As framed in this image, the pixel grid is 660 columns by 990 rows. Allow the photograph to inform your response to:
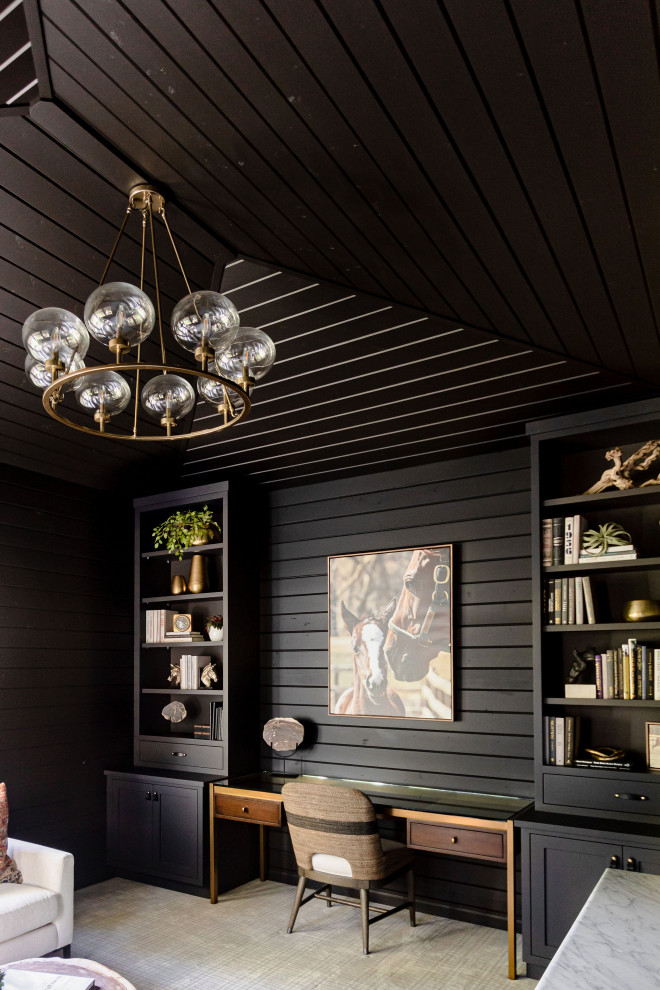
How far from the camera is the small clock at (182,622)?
4848 millimetres

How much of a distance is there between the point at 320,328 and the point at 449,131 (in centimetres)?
146

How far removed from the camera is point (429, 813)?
3.56 metres

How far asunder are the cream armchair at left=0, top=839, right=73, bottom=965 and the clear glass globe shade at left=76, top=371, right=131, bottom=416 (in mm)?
2270

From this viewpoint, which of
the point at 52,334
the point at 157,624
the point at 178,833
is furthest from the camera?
the point at 157,624

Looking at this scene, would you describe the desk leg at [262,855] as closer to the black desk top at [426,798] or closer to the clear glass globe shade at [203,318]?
the black desk top at [426,798]

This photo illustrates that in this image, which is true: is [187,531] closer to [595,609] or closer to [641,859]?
[595,609]

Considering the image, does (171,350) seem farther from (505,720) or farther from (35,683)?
(505,720)

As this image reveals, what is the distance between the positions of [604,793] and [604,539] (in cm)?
112

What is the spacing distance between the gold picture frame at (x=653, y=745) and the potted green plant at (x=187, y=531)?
2800 mm

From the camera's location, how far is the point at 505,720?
12.8ft

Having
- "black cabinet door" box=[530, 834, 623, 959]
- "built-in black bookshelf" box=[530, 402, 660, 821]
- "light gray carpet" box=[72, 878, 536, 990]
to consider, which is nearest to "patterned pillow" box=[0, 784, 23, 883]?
"light gray carpet" box=[72, 878, 536, 990]

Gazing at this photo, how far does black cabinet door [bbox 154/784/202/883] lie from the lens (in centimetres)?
429

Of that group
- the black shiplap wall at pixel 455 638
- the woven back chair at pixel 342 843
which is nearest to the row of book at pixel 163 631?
the black shiplap wall at pixel 455 638

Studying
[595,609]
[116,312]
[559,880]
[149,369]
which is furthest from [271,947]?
[116,312]
